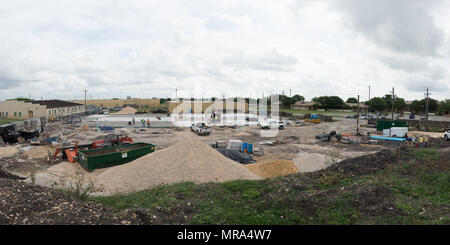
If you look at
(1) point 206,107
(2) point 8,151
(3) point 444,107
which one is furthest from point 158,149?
(3) point 444,107

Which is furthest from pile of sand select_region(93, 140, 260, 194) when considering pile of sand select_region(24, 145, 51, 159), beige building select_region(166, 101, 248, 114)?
beige building select_region(166, 101, 248, 114)

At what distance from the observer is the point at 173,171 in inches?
556

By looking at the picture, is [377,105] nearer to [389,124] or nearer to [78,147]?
[389,124]

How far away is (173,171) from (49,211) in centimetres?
797

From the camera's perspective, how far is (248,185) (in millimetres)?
9945

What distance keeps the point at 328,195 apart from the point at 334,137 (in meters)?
26.7

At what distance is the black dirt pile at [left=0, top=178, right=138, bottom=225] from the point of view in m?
5.93

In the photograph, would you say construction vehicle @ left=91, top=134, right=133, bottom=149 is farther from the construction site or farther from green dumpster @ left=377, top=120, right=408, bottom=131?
green dumpster @ left=377, top=120, right=408, bottom=131

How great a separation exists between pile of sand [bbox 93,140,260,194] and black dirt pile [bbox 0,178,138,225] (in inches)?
212

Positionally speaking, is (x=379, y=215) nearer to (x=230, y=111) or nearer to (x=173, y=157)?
(x=173, y=157)
